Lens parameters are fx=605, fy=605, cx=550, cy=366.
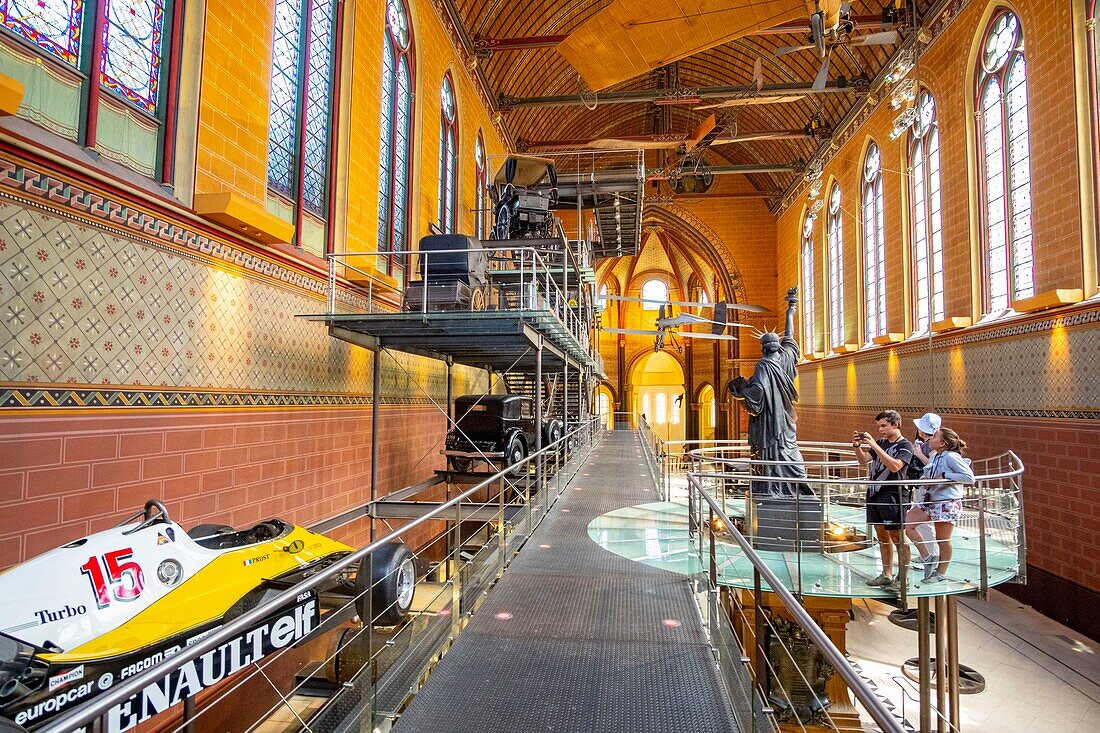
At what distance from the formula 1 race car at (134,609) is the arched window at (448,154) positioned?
33.3 ft

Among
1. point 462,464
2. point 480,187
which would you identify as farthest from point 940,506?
point 480,187

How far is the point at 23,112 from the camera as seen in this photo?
4.12 metres

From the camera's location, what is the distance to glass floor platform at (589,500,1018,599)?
5.41 metres

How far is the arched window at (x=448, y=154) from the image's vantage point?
13367 millimetres

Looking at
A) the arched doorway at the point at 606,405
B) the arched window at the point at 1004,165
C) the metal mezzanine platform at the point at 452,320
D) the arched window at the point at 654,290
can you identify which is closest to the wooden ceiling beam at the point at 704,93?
the arched window at the point at 1004,165

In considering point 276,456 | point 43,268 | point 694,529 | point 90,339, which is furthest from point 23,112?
point 694,529

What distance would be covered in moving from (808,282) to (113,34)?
2252cm

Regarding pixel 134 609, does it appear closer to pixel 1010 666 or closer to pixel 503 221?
pixel 1010 666

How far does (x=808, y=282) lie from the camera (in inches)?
907

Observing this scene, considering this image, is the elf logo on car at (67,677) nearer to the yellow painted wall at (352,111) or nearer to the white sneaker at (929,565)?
the yellow painted wall at (352,111)

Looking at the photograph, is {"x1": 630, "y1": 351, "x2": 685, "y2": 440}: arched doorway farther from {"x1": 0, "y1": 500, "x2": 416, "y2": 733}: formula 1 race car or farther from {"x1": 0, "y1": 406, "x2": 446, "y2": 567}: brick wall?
{"x1": 0, "y1": 500, "x2": 416, "y2": 733}: formula 1 race car

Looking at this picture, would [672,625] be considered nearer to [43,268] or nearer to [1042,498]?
[43,268]

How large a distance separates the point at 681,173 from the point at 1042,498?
1658 cm

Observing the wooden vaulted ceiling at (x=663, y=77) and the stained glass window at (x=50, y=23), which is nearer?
the stained glass window at (x=50, y=23)
